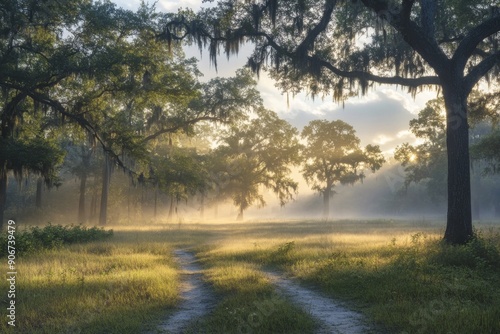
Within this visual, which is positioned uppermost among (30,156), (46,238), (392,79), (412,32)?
(412,32)

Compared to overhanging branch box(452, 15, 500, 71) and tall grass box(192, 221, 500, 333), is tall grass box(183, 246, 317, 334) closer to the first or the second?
tall grass box(192, 221, 500, 333)

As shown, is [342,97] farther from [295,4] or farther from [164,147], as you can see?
[164,147]

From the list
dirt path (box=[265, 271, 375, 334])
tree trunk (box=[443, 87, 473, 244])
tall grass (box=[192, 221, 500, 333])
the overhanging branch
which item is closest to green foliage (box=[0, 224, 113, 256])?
tall grass (box=[192, 221, 500, 333])

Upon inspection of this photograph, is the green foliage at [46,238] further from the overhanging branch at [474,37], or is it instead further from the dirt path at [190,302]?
the overhanging branch at [474,37]

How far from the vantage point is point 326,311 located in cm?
746

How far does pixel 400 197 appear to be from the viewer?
92.2 metres

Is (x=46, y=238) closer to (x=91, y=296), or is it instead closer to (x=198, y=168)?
(x=91, y=296)

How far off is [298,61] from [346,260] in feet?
32.2

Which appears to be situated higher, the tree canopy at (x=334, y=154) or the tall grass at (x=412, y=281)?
the tree canopy at (x=334, y=154)

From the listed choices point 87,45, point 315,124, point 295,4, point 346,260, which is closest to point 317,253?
point 346,260

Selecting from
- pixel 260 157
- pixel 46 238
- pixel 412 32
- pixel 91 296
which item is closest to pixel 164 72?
pixel 46 238

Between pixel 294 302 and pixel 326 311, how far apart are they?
73cm

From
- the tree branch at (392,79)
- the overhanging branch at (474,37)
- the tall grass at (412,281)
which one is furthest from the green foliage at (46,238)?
the overhanging branch at (474,37)

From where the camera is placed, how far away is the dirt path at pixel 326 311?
6.36 metres
